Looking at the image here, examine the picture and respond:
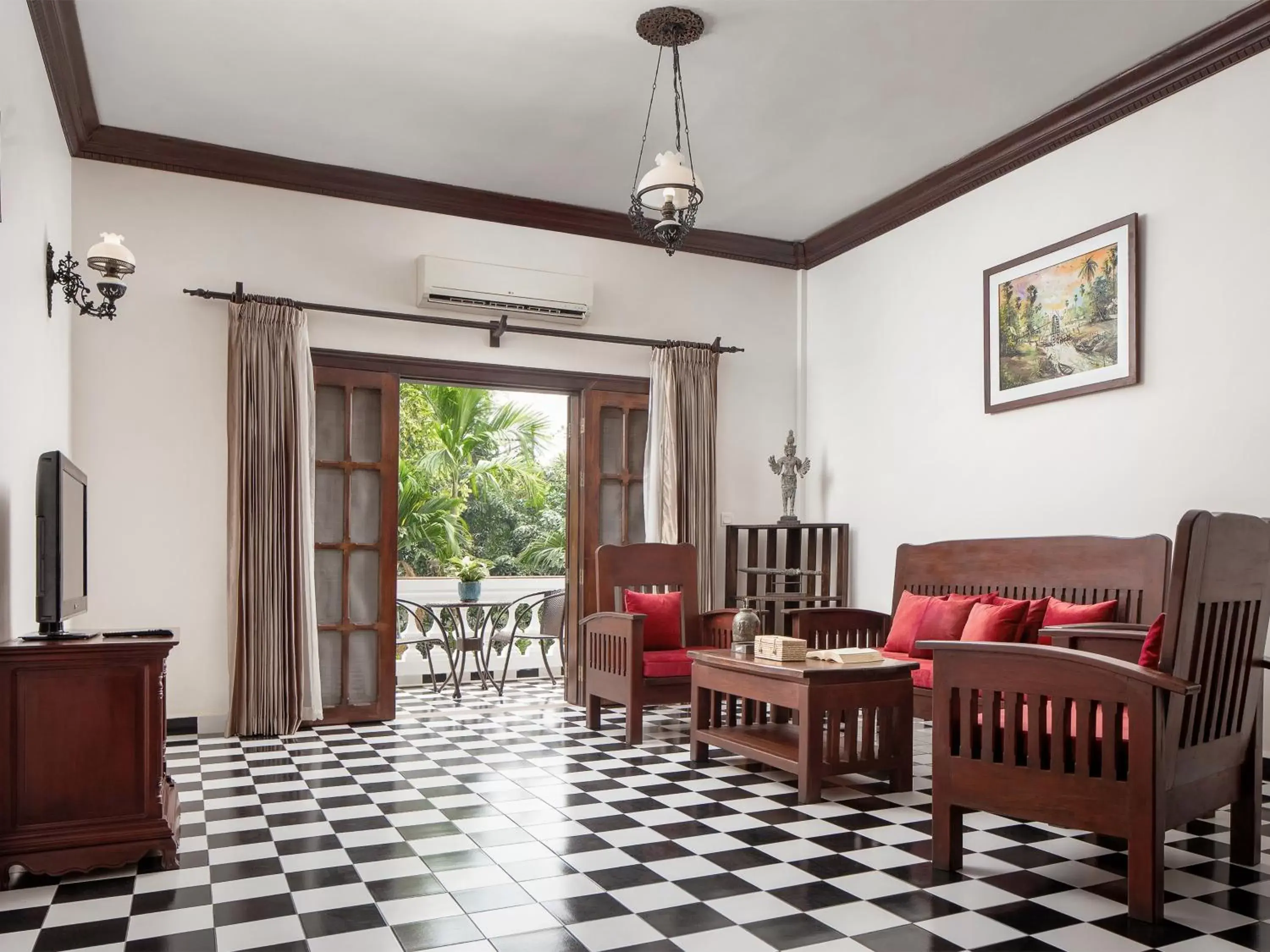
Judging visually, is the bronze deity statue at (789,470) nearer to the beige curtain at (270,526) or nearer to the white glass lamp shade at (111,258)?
the beige curtain at (270,526)

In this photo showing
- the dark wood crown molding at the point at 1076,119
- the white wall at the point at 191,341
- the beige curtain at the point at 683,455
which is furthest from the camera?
the beige curtain at the point at 683,455

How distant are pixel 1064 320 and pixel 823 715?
2618 mm

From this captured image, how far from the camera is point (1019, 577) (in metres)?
5.12

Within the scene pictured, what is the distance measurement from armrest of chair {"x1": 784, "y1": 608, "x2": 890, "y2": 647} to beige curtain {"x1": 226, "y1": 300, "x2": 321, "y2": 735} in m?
2.77

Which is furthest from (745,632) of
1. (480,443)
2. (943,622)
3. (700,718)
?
(480,443)

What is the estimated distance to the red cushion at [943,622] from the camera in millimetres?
4965

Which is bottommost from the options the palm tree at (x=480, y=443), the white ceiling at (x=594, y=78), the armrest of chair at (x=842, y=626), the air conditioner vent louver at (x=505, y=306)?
the armrest of chair at (x=842, y=626)

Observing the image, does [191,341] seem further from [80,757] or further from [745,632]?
[745,632]

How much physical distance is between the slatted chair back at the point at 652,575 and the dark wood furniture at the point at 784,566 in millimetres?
648

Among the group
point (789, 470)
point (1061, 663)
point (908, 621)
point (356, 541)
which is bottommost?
point (908, 621)

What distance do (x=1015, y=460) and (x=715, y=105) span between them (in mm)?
2540

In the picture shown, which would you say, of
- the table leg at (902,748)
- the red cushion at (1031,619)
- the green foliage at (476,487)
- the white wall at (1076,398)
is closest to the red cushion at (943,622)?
the red cushion at (1031,619)

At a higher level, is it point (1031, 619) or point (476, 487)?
point (476, 487)

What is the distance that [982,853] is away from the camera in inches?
129
